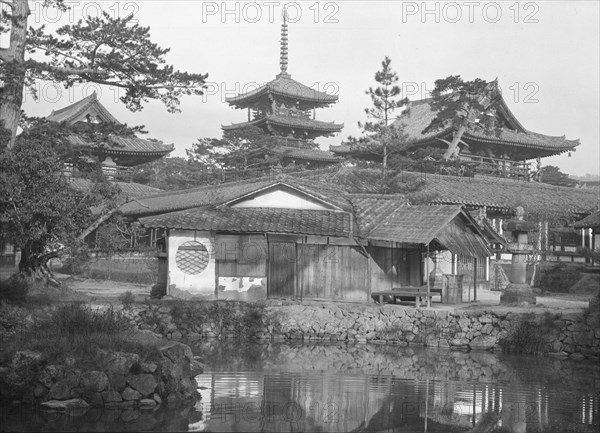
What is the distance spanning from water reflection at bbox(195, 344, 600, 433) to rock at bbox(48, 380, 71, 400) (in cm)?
218

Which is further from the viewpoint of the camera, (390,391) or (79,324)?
(79,324)

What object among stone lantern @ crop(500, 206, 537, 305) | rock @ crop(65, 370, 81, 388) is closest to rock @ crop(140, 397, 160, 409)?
rock @ crop(65, 370, 81, 388)

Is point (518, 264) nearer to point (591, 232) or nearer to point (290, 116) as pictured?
point (591, 232)

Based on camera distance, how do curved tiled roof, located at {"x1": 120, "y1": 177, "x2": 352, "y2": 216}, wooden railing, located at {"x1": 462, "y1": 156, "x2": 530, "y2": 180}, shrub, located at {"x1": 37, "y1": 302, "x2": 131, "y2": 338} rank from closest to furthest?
1. shrub, located at {"x1": 37, "y1": 302, "x2": 131, "y2": 338}
2. curved tiled roof, located at {"x1": 120, "y1": 177, "x2": 352, "y2": 216}
3. wooden railing, located at {"x1": 462, "y1": 156, "x2": 530, "y2": 180}

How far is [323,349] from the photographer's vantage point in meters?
20.5

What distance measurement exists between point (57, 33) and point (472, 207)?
2096cm

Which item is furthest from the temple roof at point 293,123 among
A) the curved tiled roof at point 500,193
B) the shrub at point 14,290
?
the shrub at point 14,290

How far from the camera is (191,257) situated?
2423 cm

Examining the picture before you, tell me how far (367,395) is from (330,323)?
23.8ft

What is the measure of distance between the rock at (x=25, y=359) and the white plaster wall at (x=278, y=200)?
42.9 feet

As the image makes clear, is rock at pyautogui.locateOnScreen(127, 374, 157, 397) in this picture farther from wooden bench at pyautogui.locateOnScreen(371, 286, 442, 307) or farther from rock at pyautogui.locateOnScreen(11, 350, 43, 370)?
wooden bench at pyautogui.locateOnScreen(371, 286, 442, 307)

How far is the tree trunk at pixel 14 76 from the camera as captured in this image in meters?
21.6

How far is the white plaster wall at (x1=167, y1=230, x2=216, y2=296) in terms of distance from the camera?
79.2 ft

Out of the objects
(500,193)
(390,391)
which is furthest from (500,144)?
(390,391)
